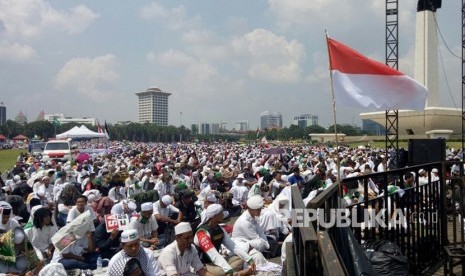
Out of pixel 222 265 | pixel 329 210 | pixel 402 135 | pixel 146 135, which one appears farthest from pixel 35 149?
pixel 146 135

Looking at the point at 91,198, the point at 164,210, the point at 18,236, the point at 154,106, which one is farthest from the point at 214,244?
the point at 154,106

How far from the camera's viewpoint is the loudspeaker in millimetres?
10727

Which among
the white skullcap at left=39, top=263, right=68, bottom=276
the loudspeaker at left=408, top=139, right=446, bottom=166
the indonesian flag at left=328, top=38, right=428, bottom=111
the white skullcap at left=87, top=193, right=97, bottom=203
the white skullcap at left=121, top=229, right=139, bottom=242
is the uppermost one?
the indonesian flag at left=328, top=38, right=428, bottom=111

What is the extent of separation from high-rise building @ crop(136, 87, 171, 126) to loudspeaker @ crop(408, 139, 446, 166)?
163 m

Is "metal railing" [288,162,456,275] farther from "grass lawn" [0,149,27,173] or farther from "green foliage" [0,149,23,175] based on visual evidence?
"grass lawn" [0,149,27,173]

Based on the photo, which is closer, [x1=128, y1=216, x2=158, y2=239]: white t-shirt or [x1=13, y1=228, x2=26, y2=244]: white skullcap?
[x1=13, y1=228, x2=26, y2=244]: white skullcap

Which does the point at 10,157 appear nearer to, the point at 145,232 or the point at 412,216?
the point at 145,232

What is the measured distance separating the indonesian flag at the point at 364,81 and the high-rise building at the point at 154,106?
167885 mm

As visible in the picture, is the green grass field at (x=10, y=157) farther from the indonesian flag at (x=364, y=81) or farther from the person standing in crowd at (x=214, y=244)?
the indonesian flag at (x=364, y=81)

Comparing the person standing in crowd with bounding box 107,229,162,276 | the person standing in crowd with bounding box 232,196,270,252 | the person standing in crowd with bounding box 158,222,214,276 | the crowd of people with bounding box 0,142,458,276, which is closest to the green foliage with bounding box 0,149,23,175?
the crowd of people with bounding box 0,142,458,276

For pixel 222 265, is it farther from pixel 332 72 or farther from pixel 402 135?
pixel 402 135

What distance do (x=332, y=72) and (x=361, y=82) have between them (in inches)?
14.8

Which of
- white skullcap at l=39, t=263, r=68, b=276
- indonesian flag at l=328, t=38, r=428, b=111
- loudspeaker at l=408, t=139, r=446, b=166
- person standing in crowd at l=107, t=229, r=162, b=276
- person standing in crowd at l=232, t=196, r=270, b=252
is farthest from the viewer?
loudspeaker at l=408, t=139, r=446, b=166

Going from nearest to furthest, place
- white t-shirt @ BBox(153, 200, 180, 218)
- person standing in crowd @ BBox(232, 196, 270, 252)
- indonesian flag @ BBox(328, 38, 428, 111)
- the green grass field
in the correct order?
indonesian flag @ BBox(328, 38, 428, 111), person standing in crowd @ BBox(232, 196, 270, 252), white t-shirt @ BBox(153, 200, 180, 218), the green grass field
